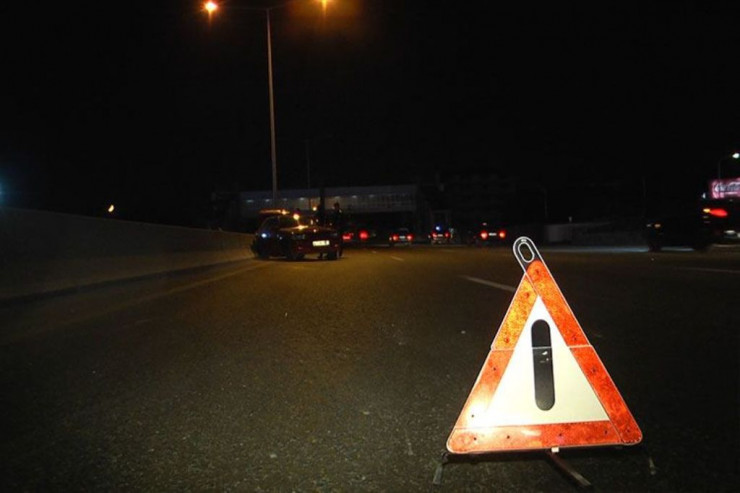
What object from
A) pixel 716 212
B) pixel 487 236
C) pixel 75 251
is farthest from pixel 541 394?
pixel 487 236

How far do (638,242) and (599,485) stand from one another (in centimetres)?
3374

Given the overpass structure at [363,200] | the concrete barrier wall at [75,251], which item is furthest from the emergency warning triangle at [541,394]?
the overpass structure at [363,200]

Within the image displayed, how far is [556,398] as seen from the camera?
3.25m

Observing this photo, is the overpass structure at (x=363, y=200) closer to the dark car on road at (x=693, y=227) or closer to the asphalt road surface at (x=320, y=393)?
the dark car on road at (x=693, y=227)

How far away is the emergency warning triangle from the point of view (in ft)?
10.6

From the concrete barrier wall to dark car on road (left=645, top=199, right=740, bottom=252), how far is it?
17348 mm

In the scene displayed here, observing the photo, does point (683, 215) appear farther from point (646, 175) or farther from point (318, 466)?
point (646, 175)

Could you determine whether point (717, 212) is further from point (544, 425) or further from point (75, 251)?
point (544, 425)

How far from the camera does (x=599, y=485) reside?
3160mm

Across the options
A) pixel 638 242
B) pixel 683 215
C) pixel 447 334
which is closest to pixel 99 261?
pixel 447 334

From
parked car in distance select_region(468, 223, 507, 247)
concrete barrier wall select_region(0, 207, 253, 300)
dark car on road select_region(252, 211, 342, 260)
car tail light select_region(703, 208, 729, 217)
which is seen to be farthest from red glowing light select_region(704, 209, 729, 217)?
parked car in distance select_region(468, 223, 507, 247)

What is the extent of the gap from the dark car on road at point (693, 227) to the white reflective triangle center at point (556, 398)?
77.3 feet

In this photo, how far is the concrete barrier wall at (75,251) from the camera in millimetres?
10367

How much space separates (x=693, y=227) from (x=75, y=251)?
69.3ft
